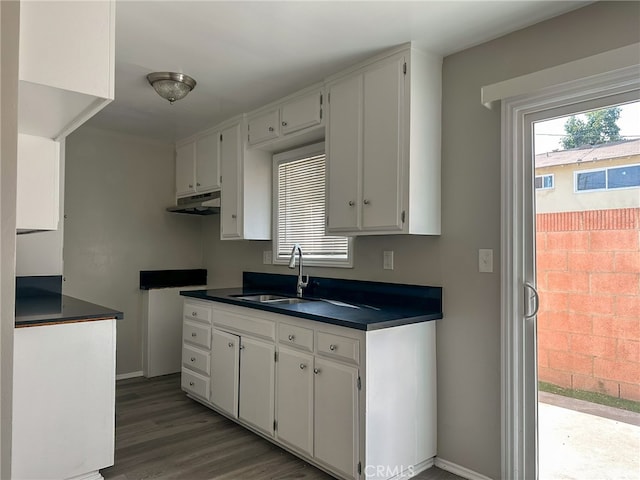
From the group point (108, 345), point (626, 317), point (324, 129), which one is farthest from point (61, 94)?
point (626, 317)

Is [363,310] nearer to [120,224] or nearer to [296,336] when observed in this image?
[296,336]

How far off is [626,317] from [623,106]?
935 mm

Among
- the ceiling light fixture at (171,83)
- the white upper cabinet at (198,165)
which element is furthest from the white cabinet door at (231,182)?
the ceiling light fixture at (171,83)

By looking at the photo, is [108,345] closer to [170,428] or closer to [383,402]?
[170,428]

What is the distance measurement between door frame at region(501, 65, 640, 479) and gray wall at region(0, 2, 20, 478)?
2.07 meters

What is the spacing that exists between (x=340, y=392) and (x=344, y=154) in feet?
4.59

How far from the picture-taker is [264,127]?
11.3 ft

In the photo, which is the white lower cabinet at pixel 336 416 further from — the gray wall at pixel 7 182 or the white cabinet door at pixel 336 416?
the gray wall at pixel 7 182

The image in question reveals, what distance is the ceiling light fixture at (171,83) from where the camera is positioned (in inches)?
111

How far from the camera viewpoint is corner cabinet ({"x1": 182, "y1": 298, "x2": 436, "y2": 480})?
218cm

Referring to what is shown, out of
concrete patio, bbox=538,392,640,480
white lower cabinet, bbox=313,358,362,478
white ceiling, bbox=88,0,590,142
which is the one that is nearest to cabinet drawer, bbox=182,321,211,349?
white lower cabinet, bbox=313,358,362,478

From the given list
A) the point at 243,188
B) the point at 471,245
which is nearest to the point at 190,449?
the point at 243,188

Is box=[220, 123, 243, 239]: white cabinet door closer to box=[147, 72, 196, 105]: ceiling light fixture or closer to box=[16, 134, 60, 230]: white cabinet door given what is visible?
box=[147, 72, 196, 105]: ceiling light fixture

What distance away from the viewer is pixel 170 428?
9.98 ft
